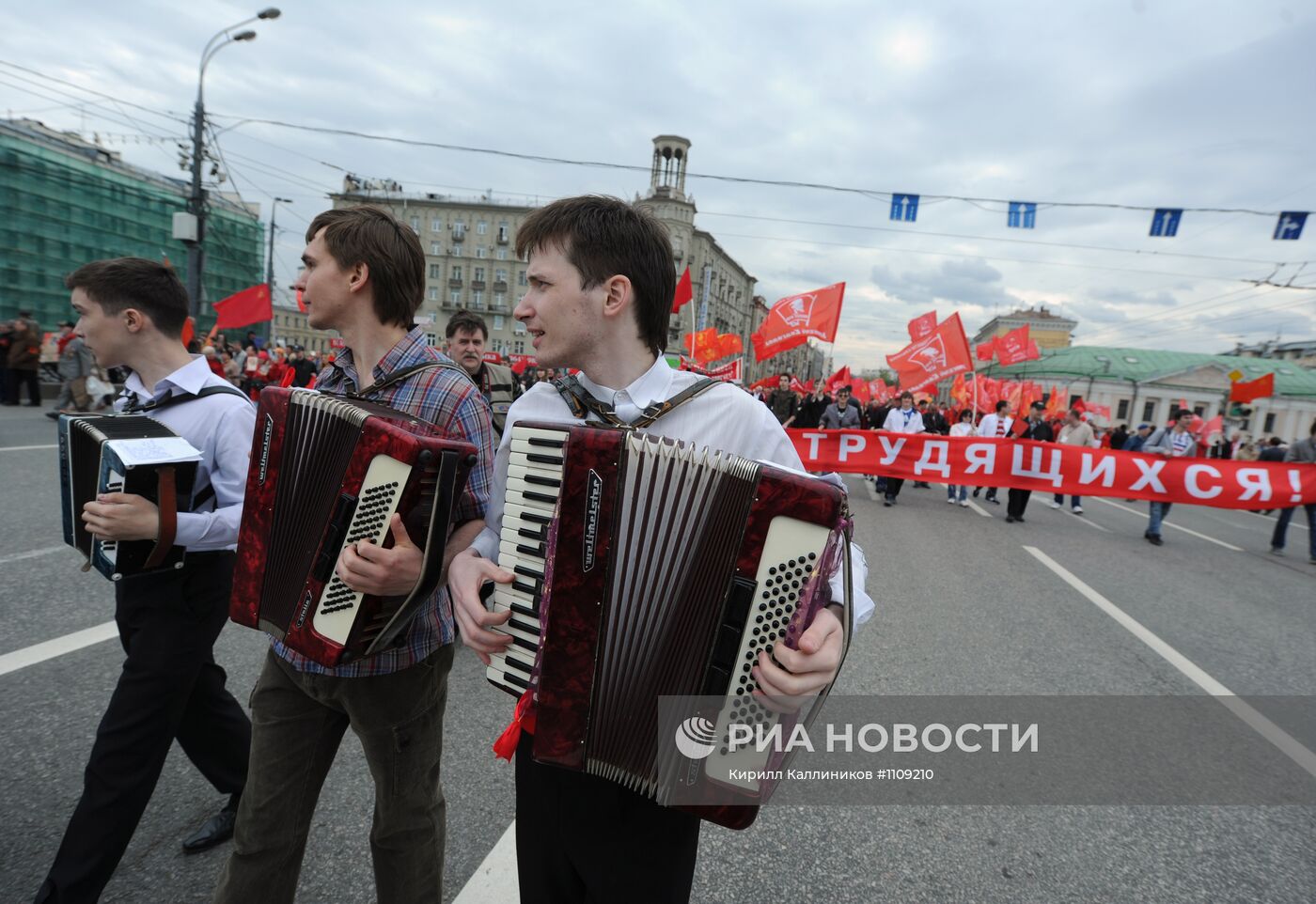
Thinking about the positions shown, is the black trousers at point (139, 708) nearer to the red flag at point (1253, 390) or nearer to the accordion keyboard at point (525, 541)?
the accordion keyboard at point (525, 541)

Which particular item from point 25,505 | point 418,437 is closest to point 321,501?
point 418,437

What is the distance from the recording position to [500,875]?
2.26 m

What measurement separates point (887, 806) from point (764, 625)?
2.17m

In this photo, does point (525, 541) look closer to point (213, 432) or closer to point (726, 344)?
point (213, 432)

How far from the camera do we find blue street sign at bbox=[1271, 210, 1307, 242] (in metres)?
11.5

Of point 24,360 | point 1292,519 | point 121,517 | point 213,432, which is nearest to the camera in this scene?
point 121,517

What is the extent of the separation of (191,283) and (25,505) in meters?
9.91

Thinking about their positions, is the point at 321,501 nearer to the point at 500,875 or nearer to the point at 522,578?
the point at 522,578

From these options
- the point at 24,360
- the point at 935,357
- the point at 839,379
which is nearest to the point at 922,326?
the point at 935,357

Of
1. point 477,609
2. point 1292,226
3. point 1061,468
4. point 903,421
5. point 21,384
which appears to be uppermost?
point 1292,226

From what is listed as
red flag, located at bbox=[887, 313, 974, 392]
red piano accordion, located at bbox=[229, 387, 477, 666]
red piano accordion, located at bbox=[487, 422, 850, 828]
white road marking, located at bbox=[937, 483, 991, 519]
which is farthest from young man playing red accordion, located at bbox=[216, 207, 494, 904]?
red flag, located at bbox=[887, 313, 974, 392]

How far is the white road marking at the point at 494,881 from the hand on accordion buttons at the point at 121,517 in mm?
1477

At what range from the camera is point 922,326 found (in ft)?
48.0

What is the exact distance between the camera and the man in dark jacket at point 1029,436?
9.84 meters
